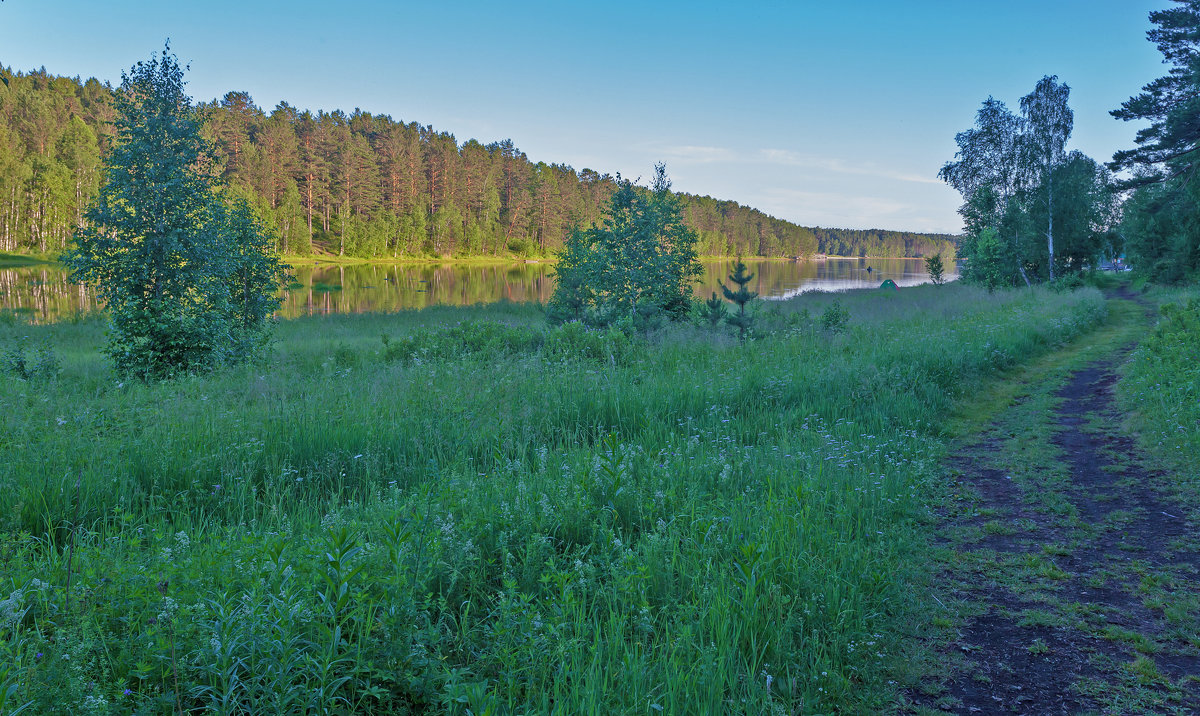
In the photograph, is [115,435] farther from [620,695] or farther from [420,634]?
[620,695]

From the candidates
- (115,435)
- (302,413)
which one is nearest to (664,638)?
(302,413)

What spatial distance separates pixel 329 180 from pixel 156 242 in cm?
9521

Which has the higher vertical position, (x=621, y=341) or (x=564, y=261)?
(x=564, y=261)

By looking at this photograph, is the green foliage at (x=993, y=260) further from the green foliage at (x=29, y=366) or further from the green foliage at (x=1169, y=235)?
the green foliage at (x=29, y=366)

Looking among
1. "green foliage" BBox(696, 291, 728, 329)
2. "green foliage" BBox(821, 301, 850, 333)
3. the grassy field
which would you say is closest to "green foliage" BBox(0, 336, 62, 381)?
the grassy field

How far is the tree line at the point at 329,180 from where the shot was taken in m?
66.6

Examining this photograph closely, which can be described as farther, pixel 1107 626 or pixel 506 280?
pixel 506 280

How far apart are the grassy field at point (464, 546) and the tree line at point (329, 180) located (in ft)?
118

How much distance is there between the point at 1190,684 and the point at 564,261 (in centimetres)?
2330

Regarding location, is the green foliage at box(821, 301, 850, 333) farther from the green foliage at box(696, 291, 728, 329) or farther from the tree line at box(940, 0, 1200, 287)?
the tree line at box(940, 0, 1200, 287)

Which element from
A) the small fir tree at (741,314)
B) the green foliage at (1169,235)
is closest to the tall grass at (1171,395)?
the small fir tree at (741,314)

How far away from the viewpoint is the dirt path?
3.25 metres

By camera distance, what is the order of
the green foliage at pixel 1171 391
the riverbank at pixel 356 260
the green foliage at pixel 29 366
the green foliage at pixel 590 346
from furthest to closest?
the riverbank at pixel 356 260, the green foliage at pixel 590 346, the green foliage at pixel 29 366, the green foliage at pixel 1171 391

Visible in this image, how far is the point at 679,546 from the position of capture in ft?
14.1
